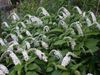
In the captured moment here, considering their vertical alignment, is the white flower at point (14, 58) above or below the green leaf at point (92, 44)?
below

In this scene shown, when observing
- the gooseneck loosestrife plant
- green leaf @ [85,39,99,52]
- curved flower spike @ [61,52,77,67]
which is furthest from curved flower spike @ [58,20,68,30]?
curved flower spike @ [61,52,77,67]

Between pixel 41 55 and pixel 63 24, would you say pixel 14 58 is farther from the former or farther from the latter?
pixel 63 24

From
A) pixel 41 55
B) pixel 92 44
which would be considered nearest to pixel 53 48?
pixel 41 55

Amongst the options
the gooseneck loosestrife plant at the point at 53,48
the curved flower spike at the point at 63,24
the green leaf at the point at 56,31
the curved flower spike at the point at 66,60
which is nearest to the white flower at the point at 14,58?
the gooseneck loosestrife plant at the point at 53,48

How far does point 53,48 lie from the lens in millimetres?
4023

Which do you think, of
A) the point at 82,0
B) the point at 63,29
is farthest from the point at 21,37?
the point at 82,0

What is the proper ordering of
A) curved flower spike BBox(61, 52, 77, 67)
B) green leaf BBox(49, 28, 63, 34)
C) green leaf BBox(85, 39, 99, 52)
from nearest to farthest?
curved flower spike BBox(61, 52, 77, 67), green leaf BBox(85, 39, 99, 52), green leaf BBox(49, 28, 63, 34)

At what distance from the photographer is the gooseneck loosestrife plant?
3668 mm

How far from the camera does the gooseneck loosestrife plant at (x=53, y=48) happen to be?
3668mm

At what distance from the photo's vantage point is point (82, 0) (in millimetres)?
7055

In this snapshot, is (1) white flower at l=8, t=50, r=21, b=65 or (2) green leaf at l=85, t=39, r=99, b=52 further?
(2) green leaf at l=85, t=39, r=99, b=52

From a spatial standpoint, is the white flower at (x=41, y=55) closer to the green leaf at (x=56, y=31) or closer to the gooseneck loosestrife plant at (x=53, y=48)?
the gooseneck loosestrife plant at (x=53, y=48)

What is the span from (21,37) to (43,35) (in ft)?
1.08

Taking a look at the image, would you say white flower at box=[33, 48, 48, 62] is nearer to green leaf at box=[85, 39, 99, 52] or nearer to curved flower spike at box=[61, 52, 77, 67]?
curved flower spike at box=[61, 52, 77, 67]
